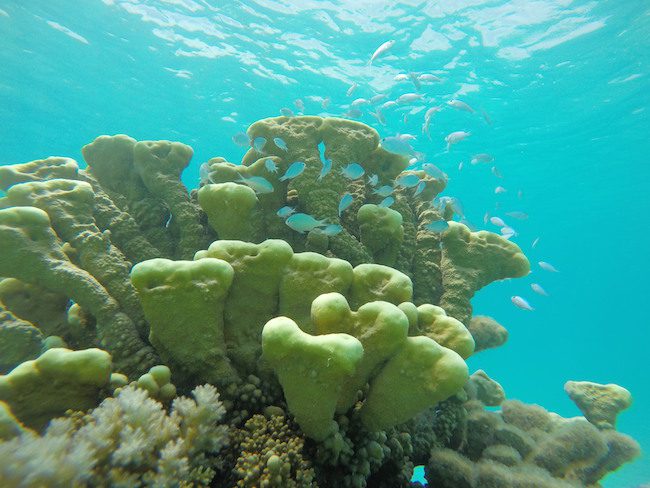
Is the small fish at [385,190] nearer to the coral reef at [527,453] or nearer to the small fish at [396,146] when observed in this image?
the small fish at [396,146]

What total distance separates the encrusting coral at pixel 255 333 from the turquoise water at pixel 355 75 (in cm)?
841

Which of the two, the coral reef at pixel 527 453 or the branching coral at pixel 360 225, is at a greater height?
the branching coral at pixel 360 225

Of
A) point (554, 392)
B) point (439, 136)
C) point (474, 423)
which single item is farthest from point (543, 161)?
point (554, 392)

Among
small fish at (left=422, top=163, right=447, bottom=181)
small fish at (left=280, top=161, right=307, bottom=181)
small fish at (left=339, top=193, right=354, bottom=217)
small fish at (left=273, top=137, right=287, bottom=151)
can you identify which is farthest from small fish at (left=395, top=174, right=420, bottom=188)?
small fish at (left=273, top=137, right=287, bottom=151)

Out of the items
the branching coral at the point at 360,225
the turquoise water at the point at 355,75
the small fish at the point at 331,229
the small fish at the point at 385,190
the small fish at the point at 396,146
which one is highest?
the turquoise water at the point at 355,75

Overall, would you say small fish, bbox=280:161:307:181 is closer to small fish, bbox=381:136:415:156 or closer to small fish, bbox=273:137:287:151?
small fish, bbox=273:137:287:151

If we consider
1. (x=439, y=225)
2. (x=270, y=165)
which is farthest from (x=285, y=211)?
(x=439, y=225)

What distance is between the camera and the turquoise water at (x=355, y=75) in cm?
1861

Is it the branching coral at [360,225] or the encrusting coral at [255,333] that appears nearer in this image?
the encrusting coral at [255,333]

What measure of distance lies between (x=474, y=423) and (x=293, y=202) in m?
3.48

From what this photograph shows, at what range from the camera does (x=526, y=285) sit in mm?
85875

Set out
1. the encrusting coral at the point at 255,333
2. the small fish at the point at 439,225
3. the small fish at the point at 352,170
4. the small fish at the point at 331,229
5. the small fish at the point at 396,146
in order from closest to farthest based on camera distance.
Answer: the encrusting coral at the point at 255,333 → the small fish at the point at 331,229 → the small fish at the point at 352,170 → the small fish at the point at 439,225 → the small fish at the point at 396,146

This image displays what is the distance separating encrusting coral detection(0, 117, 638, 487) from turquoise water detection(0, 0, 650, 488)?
8.41m

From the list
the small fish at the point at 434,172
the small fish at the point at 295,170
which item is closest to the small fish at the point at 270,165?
the small fish at the point at 295,170
